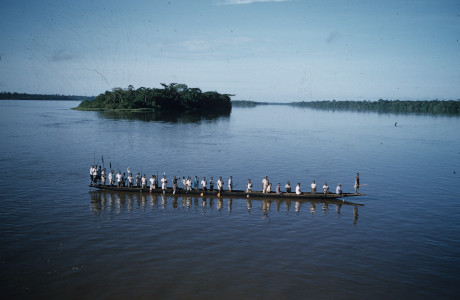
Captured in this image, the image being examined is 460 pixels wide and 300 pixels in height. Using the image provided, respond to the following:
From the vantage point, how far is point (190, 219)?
77.3ft

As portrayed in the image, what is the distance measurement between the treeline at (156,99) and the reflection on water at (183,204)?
369 feet

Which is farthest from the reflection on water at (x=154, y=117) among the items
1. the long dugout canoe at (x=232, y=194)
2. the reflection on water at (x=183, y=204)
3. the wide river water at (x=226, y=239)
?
the reflection on water at (x=183, y=204)

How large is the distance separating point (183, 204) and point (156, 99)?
11602 centimetres

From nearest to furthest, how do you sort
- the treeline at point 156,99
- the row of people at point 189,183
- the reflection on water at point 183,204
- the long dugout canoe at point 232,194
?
the reflection on water at point 183,204, the long dugout canoe at point 232,194, the row of people at point 189,183, the treeline at point 156,99

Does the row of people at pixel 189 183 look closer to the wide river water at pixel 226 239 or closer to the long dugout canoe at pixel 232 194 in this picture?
the long dugout canoe at pixel 232 194

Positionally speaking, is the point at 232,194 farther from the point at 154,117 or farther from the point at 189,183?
the point at 154,117

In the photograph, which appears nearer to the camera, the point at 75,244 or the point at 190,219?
the point at 75,244

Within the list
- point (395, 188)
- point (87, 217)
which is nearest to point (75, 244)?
point (87, 217)

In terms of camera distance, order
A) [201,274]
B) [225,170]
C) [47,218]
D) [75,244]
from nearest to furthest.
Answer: [201,274] → [75,244] → [47,218] → [225,170]

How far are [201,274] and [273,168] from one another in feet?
85.2

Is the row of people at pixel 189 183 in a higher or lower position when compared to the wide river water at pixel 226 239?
higher

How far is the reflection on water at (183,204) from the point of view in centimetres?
2561

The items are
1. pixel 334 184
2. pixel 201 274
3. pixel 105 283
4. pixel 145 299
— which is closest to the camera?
pixel 145 299

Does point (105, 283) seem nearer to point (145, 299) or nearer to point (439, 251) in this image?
point (145, 299)
